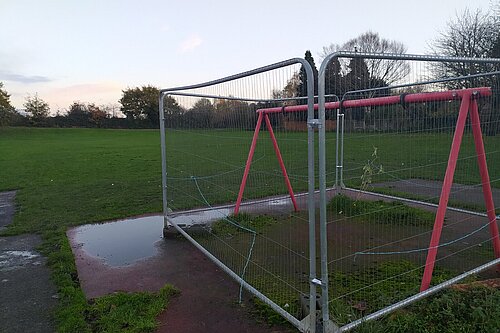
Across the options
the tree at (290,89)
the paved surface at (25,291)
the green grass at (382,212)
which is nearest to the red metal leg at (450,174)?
the tree at (290,89)

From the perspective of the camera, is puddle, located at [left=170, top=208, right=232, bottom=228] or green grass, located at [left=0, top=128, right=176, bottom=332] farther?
puddle, located at [left=170, top=208, right=232, bottom=228]

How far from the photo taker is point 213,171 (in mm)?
5254

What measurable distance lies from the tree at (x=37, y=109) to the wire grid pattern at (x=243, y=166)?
42721mm

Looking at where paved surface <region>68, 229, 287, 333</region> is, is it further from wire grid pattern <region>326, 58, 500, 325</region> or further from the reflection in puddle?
wire grid pattern <region>326, 58, 500, 325</region>

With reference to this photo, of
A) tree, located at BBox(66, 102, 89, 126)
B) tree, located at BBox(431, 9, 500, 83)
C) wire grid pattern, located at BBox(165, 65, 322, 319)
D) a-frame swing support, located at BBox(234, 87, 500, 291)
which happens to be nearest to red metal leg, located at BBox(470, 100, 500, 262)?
a-frame swing support, located at BBox(234, 87, 500, 291)

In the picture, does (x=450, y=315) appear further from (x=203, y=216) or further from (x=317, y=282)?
(x=203, y=216)

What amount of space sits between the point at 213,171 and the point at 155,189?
4.23 m

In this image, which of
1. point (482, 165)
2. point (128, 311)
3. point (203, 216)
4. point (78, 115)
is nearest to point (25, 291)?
point (128, 311)

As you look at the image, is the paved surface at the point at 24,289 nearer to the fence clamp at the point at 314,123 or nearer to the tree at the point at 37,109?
the fence clamp at the point at 314,123

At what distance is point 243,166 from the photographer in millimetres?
5566

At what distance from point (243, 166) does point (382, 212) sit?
2108 millimetres

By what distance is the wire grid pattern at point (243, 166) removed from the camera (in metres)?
3.46

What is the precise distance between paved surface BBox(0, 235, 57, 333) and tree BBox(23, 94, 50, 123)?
4303 centimetres

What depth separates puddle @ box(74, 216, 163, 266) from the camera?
4.62 metres
